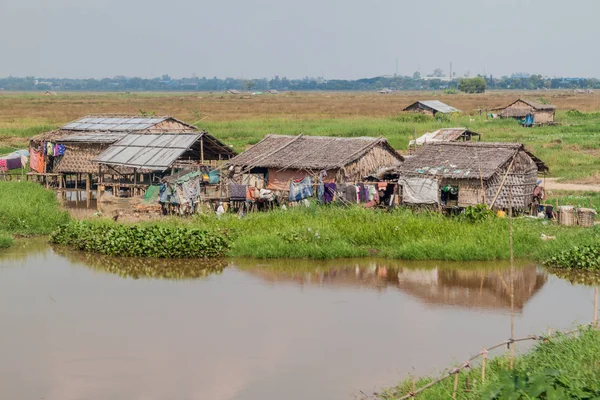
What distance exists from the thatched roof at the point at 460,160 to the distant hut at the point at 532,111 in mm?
22655

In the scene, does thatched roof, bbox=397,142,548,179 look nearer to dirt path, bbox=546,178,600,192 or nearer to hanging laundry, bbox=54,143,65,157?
dirt path, bbox=546,178,600,192

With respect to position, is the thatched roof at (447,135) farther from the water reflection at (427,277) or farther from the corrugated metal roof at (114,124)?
the water reflection at (427,277)

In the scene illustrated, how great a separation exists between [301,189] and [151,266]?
4.82 m

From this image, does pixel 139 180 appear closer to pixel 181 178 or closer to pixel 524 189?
pixel 181 178

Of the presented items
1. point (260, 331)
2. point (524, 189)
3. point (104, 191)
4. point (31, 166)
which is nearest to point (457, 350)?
point (260, 331)

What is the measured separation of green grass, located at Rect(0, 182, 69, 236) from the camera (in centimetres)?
Answer: 1866

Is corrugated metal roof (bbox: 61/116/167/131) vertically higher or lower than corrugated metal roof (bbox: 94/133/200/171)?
higher

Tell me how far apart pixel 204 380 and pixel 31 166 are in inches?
668

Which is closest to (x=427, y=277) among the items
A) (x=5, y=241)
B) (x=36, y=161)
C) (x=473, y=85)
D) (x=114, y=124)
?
(x=5, y=241)

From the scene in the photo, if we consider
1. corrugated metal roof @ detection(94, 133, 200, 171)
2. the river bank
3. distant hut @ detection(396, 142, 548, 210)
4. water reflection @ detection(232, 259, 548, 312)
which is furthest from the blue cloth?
water reflection @ detection(232, 259, 548, 312)

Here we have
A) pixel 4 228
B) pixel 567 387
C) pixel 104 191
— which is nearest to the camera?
pixel 567 387

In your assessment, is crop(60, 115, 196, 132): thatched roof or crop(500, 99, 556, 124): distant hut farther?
crop(500, 99, 556, 124): distant hut

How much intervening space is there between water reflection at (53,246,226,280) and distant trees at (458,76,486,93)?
9484 cm

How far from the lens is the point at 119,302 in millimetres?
13562
